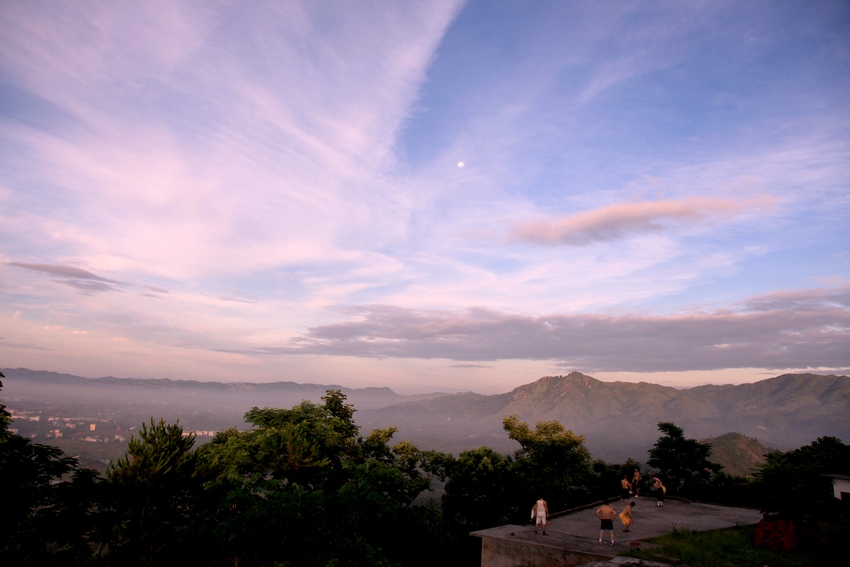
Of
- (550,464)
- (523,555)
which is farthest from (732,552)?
(550,464)

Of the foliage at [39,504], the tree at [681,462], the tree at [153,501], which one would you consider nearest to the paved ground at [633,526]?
the tree at [153,501]

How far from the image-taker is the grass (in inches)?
550

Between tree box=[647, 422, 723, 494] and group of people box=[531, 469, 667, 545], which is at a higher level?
group of people box=[531, 469, 667, 545]

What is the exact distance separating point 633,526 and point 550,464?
1717 cm

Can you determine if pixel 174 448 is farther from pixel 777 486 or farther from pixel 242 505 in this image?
pixel 777 486

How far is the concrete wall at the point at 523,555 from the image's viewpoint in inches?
648

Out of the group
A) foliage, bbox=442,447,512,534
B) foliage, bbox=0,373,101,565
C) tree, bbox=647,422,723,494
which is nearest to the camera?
foliage, bbox=0,373,101,565

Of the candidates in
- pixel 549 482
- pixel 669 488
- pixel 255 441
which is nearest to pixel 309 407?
pixel 255 441

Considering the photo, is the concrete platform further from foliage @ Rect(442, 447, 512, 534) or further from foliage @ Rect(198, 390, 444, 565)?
foliage @ Rect(442, 447, 512, 534)

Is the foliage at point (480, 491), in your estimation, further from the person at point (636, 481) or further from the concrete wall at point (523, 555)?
the concrete wall at point (523, 555)

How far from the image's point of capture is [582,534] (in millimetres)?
20156

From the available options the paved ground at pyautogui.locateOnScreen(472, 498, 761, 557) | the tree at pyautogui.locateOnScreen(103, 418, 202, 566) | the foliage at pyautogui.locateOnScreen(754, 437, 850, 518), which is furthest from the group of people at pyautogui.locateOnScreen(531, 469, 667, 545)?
the tree at pyautogui.locateOnScreen(103, 418, 202, 566)

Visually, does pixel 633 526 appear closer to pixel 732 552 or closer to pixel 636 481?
pixel 732 552

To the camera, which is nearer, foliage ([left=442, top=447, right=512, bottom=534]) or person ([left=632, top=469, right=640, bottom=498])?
person ([left=632, top=469, right=640, bottom=498])
